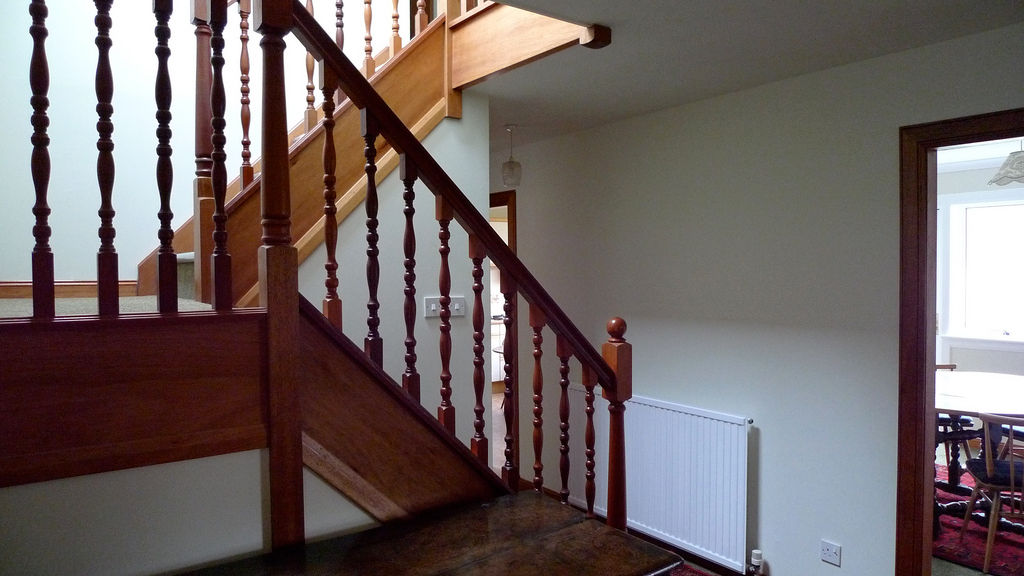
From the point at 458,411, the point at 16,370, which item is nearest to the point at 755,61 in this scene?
the point at 458,411

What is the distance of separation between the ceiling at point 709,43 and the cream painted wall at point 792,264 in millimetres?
150

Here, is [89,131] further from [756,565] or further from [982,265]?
[982,265]

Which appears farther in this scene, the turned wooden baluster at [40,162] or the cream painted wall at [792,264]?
the cream painted wall at [792,264]

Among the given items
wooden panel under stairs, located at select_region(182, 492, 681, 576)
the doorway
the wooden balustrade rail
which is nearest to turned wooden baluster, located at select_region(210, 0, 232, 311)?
the wooden balustrade rail

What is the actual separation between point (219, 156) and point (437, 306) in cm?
163

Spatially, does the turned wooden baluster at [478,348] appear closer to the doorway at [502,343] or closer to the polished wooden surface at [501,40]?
the doorway at [502,343]

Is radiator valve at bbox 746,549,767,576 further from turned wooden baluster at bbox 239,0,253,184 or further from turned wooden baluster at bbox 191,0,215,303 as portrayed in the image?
turned wooden baluster at bbox 239,0,253,184

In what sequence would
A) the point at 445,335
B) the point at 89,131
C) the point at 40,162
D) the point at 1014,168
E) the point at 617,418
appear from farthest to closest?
the point at 1014,168
the point at 89,131
the point at 617,418
the point at 445,335
the point at 40,162

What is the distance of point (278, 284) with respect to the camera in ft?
4.61

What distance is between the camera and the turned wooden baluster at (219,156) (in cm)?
133

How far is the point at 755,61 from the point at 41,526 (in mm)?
2746

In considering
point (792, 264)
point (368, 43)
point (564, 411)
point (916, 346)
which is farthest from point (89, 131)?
point (916, 346)

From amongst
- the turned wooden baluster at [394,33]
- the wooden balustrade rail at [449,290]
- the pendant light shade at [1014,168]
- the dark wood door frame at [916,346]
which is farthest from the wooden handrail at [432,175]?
the pendant light shade at [1014,168]

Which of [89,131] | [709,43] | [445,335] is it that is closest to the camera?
[445,335]
